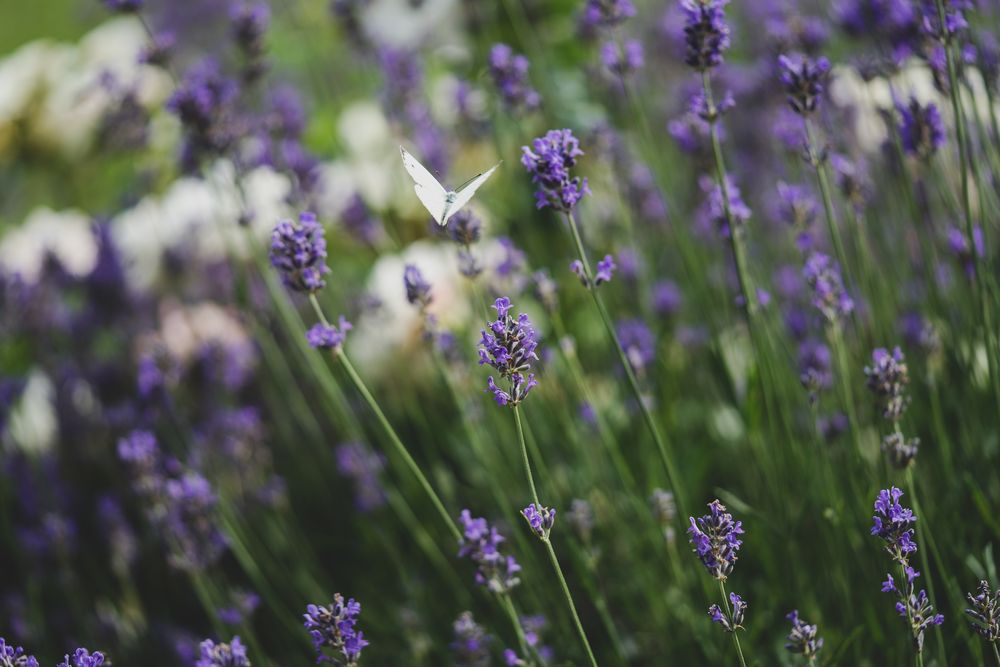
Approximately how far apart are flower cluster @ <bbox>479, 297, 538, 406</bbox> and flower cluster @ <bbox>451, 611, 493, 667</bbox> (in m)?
0.36

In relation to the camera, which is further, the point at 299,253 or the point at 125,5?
the point at 125,5

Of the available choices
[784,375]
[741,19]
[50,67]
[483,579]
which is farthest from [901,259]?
[50,67]

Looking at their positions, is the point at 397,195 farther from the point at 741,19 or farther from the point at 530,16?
the point at 741,19

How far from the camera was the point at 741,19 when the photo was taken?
3.18 meters

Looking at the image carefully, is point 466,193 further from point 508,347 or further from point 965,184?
point 965,184

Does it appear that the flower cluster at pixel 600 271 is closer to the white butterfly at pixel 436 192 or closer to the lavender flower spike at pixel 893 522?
the white butterfly at pixel 436 192

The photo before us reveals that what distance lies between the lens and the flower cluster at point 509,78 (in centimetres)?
142

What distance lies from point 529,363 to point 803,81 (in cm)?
52

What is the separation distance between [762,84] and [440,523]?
1283mm

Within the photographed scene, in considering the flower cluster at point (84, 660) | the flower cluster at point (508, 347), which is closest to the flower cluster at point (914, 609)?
the flower cluster at point (508, 347)

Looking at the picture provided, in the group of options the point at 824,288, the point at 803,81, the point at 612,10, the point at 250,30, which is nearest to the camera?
the point at 803,81

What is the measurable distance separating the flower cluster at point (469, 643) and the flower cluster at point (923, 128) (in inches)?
36.3

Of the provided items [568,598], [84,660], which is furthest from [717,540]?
[84,660]

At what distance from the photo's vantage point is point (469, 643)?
1.17 metres
